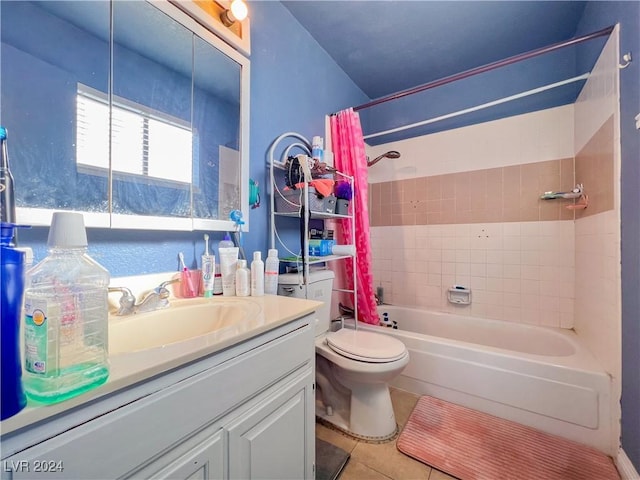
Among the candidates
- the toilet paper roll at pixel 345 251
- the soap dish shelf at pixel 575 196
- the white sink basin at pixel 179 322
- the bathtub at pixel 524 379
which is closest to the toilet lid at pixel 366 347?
the bathtub at pixel 524 379

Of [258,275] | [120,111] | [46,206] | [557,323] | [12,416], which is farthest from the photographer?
[557,323]

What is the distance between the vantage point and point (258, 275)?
109 centimetres

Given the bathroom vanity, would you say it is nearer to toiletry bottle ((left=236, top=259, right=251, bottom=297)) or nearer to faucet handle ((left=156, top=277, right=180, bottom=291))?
toiletry bottle ((left=236, top=259, right=251, bottom=297))

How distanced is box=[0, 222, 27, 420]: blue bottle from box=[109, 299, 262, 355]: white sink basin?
364 millimetres

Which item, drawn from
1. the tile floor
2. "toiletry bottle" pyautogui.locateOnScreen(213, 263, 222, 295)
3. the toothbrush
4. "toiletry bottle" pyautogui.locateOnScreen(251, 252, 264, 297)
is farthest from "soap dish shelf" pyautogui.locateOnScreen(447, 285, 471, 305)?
the toothbrush

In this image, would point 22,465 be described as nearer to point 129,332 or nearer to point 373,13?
point 129,332

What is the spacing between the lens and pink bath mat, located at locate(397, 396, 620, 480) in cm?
114

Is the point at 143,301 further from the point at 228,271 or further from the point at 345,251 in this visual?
the point at 345,251

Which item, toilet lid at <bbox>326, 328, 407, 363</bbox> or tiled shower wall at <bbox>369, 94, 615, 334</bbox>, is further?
tiled shower wall at <bbox>369, 94, 615, 334</bbox>

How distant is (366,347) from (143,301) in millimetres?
1018

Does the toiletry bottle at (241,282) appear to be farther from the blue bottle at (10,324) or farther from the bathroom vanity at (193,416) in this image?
the blue bottle at (10,324)

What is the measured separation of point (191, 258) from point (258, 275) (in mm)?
300

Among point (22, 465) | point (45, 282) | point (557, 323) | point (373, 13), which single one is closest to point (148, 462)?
point (22, 465)

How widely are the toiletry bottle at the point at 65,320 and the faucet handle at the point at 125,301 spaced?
1.38 feet
